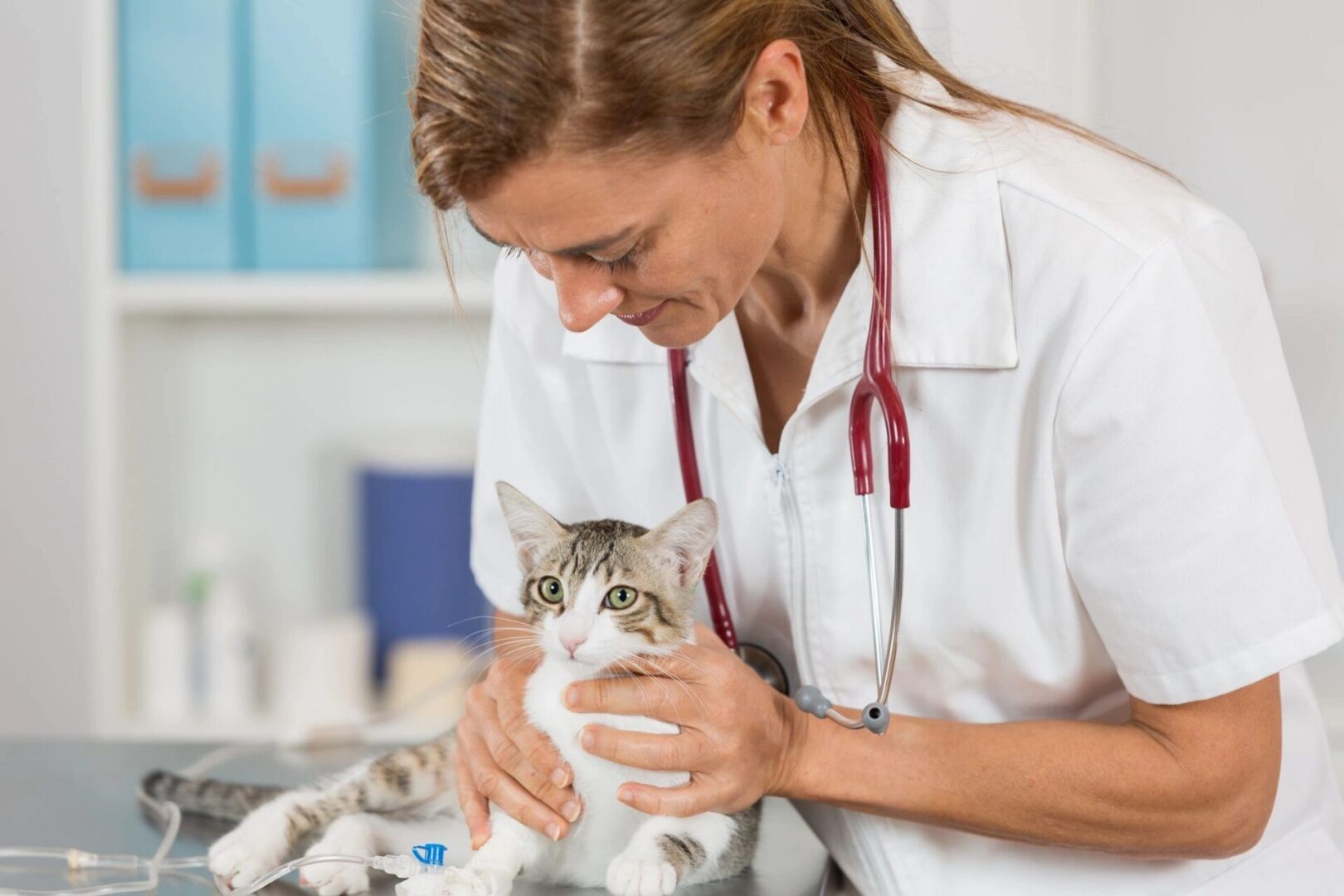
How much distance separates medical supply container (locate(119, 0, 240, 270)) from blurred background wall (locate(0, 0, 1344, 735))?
7 centimetres

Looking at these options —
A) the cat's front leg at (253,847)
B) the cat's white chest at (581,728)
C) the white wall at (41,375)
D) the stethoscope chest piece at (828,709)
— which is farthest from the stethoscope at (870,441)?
the white wall at (41,375)

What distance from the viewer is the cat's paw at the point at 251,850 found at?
1.04 m

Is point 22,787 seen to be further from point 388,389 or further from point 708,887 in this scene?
point 388,389

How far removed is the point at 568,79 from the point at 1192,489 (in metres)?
0.51

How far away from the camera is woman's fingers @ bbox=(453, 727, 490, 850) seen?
39.3 inches

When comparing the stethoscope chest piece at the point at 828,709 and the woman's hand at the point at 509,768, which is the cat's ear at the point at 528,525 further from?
the stethoscope chest piece at the point at 828,709

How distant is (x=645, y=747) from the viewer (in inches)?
36.3

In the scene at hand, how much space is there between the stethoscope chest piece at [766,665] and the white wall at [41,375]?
1476 millimetres

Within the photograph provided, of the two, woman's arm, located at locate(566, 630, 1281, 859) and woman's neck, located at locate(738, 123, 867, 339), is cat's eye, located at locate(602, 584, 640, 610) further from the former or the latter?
woman's neck, located at locate(738, 123, 867, 339)

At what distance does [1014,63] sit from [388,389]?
4.24 ft

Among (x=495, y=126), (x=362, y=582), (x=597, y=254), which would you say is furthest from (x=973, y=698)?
(x=362, y=582)

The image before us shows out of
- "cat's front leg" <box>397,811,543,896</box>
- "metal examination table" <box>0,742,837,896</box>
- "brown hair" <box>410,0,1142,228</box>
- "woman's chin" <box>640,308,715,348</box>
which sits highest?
"brown hair" <box>410,0,1142,228</box>

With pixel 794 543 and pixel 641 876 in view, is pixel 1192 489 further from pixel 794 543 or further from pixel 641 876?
pixel 641 876

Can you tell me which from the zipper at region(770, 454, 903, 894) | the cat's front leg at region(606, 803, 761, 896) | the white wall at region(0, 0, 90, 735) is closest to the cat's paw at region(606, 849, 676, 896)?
the cat's front leg at region(606, 803, 761, 896)
